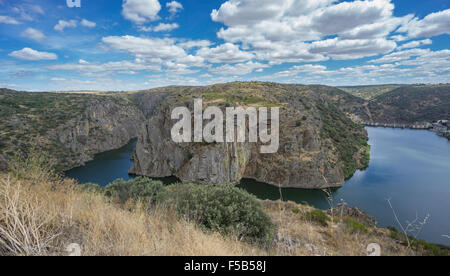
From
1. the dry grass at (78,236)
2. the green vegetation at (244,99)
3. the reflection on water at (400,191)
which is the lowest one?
the reflection on water at (400,191)

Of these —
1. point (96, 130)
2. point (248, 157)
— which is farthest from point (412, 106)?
point (96, 130)

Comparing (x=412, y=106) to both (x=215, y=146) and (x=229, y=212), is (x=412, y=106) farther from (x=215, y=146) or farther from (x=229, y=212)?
(x=229, y=212)

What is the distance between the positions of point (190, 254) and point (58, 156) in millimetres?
54734

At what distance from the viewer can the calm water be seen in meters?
24.9

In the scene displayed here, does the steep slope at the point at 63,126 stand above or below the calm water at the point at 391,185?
above

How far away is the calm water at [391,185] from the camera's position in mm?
24920

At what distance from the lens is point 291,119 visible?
1526 inches

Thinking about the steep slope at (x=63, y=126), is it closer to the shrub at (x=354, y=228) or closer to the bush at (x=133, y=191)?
the bush at (x=133, y=191)

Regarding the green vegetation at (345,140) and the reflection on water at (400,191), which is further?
the green vegetation at (345,140)

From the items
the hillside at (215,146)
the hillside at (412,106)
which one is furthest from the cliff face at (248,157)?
the hillside at (412,106)

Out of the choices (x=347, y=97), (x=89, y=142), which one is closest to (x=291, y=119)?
(x=89, y=142)

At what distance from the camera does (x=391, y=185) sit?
3325cm

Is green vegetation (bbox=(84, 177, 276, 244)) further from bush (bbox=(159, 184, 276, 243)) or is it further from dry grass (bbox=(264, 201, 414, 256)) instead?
dry grass (bbox=(264, 201, 414, 256))
